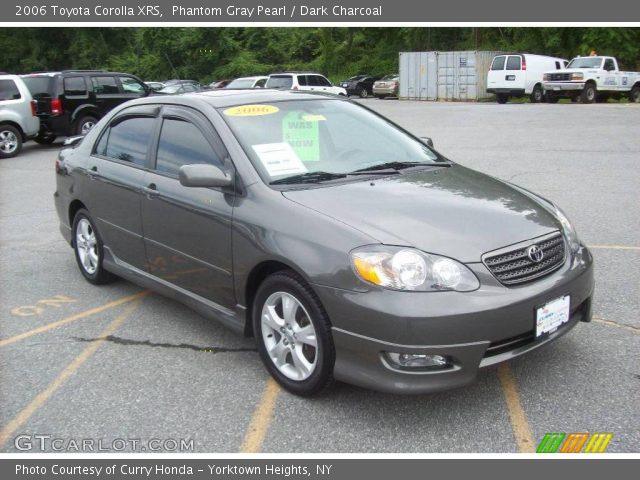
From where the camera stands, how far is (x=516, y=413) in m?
3.33

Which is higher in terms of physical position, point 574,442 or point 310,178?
point 310,178

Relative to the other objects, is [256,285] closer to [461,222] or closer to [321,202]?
[321,202]

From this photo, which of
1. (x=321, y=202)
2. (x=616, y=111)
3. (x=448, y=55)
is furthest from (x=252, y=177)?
(x=448, y=55)

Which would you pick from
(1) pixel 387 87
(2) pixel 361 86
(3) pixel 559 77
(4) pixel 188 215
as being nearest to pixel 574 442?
(4) pixel 188 215

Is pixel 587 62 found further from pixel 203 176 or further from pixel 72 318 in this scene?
pixel 203 176

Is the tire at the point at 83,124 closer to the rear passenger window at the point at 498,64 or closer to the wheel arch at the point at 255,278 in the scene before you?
the wheel arch at the point at 255,278

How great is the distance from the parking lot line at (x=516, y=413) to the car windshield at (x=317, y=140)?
1467mm

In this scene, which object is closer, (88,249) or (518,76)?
(88,249)

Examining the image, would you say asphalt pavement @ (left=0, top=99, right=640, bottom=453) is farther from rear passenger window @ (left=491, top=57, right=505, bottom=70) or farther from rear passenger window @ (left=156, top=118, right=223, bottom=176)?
rear passenger window @ (left=491, top=57, right=505, bottom=70)

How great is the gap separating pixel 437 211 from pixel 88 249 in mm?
3356

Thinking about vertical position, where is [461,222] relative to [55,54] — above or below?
below

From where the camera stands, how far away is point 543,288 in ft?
10.8

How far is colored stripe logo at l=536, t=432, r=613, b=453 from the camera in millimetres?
3020
